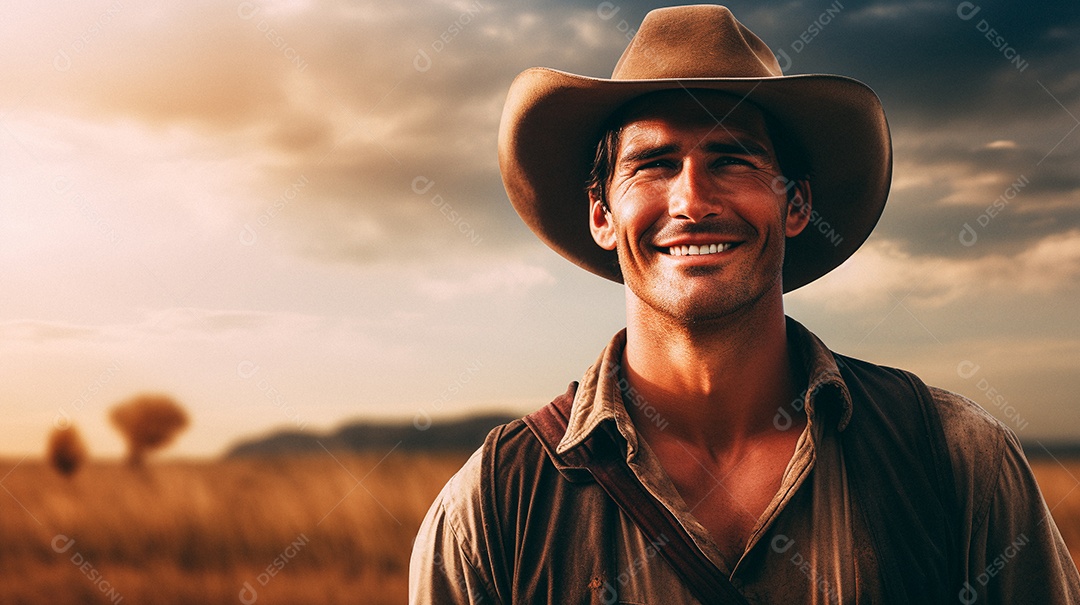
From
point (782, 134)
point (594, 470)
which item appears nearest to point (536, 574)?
point (594, 470)

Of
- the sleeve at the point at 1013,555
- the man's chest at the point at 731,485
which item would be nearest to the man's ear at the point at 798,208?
the man's chest at the point at 731,485

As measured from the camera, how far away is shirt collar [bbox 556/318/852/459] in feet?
11.0

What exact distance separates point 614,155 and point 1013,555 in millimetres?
2113

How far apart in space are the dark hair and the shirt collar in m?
0.63

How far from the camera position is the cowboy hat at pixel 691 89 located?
3496 millimetres

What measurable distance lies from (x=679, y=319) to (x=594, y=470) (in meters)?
0.66

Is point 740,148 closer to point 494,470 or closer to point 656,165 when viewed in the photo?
point 656,165

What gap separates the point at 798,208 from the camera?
12.1 feet

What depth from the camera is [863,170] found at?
3807 mm

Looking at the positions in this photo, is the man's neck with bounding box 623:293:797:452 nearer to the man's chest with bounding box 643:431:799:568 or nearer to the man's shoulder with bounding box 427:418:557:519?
the man's chest with bounding box 643:431:799:568

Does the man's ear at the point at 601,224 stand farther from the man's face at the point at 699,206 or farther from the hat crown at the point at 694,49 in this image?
the hat crown at the point at 694,49

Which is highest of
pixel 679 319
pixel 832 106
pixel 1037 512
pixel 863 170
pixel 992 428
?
pixel 832 106

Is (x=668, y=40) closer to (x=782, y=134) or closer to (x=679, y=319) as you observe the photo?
(x=782, y=134)

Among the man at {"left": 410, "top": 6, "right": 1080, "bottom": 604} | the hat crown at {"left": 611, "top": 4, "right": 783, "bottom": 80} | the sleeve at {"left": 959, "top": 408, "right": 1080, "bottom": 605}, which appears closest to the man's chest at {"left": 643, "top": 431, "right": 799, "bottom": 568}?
the man at {"left": 410, "top": 6, "right": 1080, "bottom": 604}
